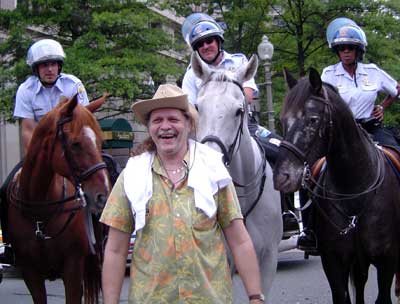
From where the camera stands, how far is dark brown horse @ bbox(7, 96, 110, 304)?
662cm

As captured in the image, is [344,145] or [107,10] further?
[107,10]

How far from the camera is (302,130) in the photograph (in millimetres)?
6434

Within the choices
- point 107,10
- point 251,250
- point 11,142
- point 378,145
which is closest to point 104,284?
point 251,250

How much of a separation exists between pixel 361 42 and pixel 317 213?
1.82 metres

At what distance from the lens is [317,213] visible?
24.1ft

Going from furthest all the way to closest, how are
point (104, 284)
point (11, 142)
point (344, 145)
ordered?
point (11, 142), point (344, 145), point (104, 284)

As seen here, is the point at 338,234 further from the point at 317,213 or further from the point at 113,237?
the point at 113,237

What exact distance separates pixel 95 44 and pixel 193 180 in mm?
20707

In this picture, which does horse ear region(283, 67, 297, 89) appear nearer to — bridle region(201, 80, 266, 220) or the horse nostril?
bridle region(201, 80, 266, 220)

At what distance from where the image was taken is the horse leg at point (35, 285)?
23.0ft

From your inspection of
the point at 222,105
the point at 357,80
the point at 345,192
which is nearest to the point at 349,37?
the point at 357,80

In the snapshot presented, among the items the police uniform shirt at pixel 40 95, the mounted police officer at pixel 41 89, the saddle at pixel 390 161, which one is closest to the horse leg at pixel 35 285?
the mounted police officer at pixel 41 89

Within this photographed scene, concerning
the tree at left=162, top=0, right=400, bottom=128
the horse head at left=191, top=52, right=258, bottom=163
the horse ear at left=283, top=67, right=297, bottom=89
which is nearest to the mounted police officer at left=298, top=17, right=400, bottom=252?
the horse ear at left=283, top=67, right=297, bottom=89

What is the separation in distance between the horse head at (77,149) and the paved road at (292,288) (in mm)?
4610
